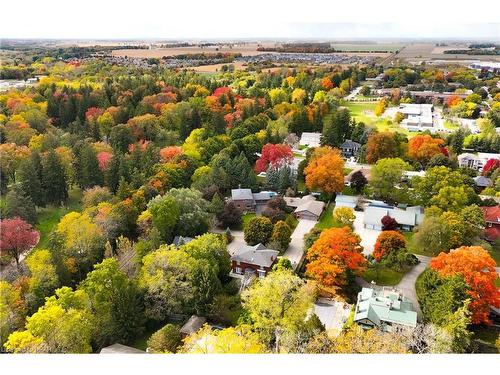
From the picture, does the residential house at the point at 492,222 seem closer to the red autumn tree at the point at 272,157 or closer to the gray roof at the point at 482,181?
the gray roof at the point at 482,181

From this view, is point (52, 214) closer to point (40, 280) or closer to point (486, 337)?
point (40, 280)

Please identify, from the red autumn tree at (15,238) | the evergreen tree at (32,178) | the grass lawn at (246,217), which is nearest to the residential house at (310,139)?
the grass lawn at (246,217)

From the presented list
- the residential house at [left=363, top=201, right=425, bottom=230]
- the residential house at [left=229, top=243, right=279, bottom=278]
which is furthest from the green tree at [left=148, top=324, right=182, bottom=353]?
the residential house at [left=363, top=201, right=425, bottom=230]

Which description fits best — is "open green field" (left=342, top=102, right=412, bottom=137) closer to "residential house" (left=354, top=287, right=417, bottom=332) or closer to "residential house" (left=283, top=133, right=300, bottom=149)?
"residential house" (left=283, top=133, right=300, bottom=149)

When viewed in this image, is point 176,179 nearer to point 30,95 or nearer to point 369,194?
point 369,194

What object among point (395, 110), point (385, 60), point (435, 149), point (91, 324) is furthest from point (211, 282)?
point (385, 60)

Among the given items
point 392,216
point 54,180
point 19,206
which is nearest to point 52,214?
point 54,180
